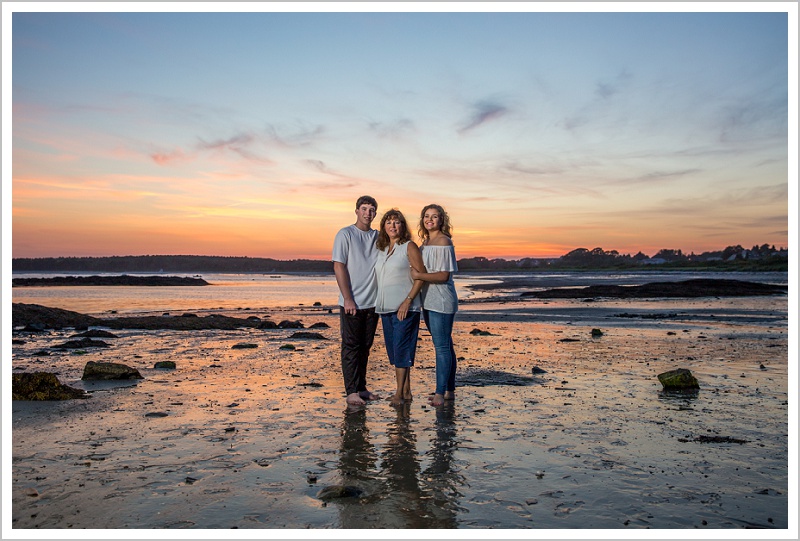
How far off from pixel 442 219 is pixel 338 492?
4.10 meters

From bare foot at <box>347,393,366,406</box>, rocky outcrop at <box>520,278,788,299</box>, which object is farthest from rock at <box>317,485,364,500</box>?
rocky outcrop at <box>520,278,788,299</box>

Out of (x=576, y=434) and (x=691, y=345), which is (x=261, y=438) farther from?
(x=691, y=345)

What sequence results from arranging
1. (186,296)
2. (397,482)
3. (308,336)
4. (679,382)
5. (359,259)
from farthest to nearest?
(186,296), (308,336), (679,382), (359,259), (397,482)

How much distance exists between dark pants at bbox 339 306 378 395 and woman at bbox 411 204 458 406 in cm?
78

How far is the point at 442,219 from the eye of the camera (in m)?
7.65

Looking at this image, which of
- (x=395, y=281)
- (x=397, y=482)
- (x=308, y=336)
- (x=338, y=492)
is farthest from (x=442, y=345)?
(x=308, y=336)

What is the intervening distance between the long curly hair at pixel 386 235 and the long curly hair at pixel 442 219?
0.21 metres

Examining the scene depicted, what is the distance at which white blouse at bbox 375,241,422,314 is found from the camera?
7605mm

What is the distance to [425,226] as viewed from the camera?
7719mm

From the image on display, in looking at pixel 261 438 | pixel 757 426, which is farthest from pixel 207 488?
pixel 757 426

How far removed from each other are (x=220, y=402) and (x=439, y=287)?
3054 millimetres

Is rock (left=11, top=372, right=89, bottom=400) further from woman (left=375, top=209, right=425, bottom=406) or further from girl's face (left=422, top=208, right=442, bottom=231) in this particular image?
girl's face (left=422, top=208, right=442, bottom=231)

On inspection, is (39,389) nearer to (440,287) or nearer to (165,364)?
(165,364)

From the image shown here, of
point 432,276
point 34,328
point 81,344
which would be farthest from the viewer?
point 34,328
